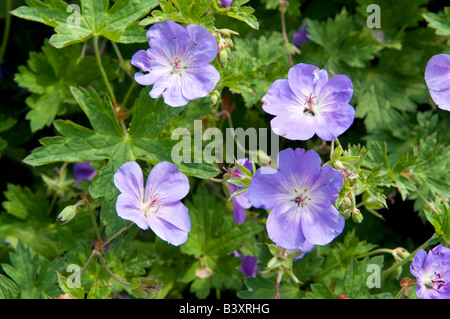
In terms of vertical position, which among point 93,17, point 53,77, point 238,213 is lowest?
point 238,213

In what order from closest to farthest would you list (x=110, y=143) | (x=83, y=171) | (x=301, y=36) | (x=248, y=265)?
1. (x=110, y=143)
2. (x=248, y=265)
3. (x=83, y=171)
4. (x=301, y=36)

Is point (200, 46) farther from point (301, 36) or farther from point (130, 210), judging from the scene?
point (301, 36)

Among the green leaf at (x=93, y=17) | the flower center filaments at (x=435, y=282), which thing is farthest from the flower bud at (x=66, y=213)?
the flower center filaments at (x=435, y=282)

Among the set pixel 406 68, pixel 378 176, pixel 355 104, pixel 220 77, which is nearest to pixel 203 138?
pixel 220 77

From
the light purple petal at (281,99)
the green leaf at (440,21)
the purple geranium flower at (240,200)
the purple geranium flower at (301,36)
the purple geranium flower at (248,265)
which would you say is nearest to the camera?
the light purple petal at (281,99)

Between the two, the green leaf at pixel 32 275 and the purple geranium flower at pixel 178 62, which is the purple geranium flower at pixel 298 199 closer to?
the purple geranium flower at pixel 178 62

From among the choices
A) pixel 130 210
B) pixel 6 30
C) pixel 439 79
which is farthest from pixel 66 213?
pixel 439 79
